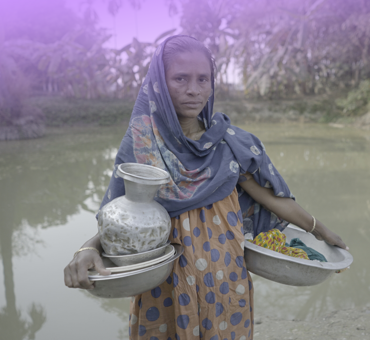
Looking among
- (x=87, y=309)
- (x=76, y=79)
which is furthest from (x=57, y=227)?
(x=76, y=79)

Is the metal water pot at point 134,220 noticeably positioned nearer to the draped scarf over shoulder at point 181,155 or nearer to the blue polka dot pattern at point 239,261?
the draped scarf over shoulder at point 181,155

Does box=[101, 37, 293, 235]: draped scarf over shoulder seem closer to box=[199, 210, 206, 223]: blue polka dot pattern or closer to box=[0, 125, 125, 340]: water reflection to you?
box=[199, 210, 206, 223]: blue polka dot pattern

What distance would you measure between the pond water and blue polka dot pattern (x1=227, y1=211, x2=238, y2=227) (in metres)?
1.50

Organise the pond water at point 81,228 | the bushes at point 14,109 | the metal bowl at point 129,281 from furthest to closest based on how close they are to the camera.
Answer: the bushes at point 14,109 → the pond water at point 81,228 → the metal bowl at point 129,281

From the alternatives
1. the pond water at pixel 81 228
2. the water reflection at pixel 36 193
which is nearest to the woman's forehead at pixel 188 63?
the pond water at pixel 81 228

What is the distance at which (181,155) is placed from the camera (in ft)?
4.03

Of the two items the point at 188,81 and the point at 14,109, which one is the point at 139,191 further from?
the point at 14,109

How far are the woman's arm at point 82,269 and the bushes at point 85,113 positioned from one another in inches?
608

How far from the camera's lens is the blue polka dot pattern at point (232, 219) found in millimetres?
1252

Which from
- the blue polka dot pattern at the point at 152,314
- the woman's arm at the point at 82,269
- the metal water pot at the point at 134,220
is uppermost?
the metal water pot at the point at 134,220

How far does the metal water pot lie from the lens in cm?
100

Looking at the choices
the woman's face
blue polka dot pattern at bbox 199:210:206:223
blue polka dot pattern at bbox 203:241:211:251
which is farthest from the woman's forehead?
blue polka dot pattern at bbox 203:241:211:251

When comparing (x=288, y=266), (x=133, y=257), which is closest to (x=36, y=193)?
(x=133, y=257)

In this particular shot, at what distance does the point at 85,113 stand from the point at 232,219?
16424 mm
